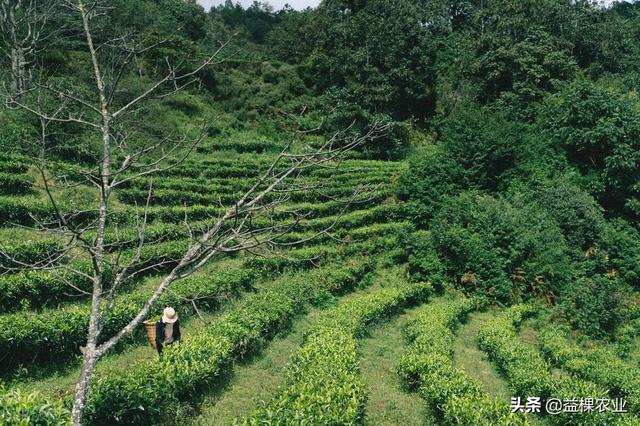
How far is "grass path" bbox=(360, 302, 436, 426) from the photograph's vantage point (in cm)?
1083

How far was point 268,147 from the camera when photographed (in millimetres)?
35688

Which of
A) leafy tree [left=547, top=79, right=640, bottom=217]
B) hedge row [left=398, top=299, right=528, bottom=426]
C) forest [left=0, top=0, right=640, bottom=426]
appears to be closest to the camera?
forest [left=0, top=0, right=640, bottom=426]

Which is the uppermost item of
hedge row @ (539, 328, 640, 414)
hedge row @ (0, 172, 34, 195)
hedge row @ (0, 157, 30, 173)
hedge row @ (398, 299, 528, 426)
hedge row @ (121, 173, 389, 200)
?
hedge row @ (0, 157, 30, 173)

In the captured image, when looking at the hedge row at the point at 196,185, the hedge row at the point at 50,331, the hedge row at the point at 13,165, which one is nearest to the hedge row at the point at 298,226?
the hedge row at the point at 196,185

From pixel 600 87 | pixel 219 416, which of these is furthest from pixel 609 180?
pixel 219 416

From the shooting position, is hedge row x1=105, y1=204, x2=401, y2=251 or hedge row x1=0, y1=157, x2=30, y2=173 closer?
hedge row x1=105, y1=204, x2=401, y2=251

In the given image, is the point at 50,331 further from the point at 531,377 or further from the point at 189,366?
the point at 531,377

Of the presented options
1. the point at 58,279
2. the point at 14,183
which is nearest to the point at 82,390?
the point at 58,279

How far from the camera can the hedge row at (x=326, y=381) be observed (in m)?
8.00

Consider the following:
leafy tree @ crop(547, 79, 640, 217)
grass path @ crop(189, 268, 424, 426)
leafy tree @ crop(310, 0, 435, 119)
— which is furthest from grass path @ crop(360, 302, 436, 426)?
leafy tree @ crop(310, 0, 435, 119)

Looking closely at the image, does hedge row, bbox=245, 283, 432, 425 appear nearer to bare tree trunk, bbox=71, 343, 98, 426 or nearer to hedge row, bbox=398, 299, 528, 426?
hedge row, bbox=398, 299, 528, 426

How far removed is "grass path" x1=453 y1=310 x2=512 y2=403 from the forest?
0.12 m

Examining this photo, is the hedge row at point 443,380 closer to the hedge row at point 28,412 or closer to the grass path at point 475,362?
the grass path at point 475,362

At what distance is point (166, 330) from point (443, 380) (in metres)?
→ 6.22
